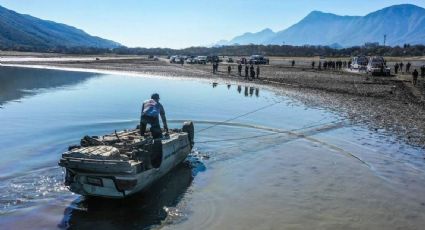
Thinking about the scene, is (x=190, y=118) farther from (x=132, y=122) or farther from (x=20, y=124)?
(x=20, y=124)

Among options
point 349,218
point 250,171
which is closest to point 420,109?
point 250,171

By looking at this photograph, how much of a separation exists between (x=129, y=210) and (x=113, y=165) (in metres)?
1.54

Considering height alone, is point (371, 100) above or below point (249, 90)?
above

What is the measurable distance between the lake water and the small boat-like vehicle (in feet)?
2.12

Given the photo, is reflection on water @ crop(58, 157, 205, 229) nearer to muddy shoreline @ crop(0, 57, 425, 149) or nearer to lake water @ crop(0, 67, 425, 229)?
lake water @ crop(0, 67, 425, 229)

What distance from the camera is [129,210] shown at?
1347 centimetres

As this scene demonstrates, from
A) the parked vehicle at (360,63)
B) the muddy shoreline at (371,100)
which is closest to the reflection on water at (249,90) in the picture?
the muddy shoreline at (371,100)

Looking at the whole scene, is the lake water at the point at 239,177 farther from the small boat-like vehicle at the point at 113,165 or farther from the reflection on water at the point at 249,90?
the reflection on water at the point at 249,90

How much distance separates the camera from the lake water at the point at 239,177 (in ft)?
42.6

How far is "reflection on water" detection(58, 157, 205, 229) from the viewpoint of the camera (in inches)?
495

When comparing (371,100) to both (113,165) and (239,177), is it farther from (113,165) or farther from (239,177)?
(113,165)

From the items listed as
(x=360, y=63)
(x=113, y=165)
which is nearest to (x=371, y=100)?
(x=113, y=165)

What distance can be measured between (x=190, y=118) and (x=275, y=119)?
17.1 feet

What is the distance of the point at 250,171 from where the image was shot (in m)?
17.8
